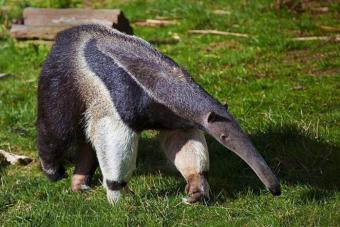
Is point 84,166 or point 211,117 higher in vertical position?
point 211,117

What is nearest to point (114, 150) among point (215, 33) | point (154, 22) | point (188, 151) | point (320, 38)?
point (188, 151)

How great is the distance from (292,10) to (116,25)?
3037 millimetres

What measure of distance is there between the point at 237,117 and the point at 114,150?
7.62 ft

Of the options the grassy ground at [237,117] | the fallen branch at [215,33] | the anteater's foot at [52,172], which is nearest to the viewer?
the grassy ground at [237,117]

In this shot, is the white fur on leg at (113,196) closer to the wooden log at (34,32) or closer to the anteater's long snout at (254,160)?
the anteater's long snout at (254,160)

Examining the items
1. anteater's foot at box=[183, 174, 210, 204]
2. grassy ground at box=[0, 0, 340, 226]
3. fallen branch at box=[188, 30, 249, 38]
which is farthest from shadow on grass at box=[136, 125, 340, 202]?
fallen branch at box=[188, 30, 249, 38]

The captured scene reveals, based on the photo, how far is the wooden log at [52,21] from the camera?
35.1ft

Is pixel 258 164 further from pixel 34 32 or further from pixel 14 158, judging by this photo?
pixel 34 32

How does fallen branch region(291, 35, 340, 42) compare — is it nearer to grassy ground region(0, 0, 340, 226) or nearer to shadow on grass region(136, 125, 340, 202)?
grassy ground region(0, 0, 340, 226)

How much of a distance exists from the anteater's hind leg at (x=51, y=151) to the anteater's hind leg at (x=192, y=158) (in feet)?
3.42

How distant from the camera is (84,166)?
7.24m

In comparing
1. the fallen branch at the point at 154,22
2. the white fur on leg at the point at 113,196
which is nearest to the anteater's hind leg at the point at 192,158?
the white fur on leg at the point at 113,196

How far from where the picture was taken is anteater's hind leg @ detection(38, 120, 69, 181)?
7.07m

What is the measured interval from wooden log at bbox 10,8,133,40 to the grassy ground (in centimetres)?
23
